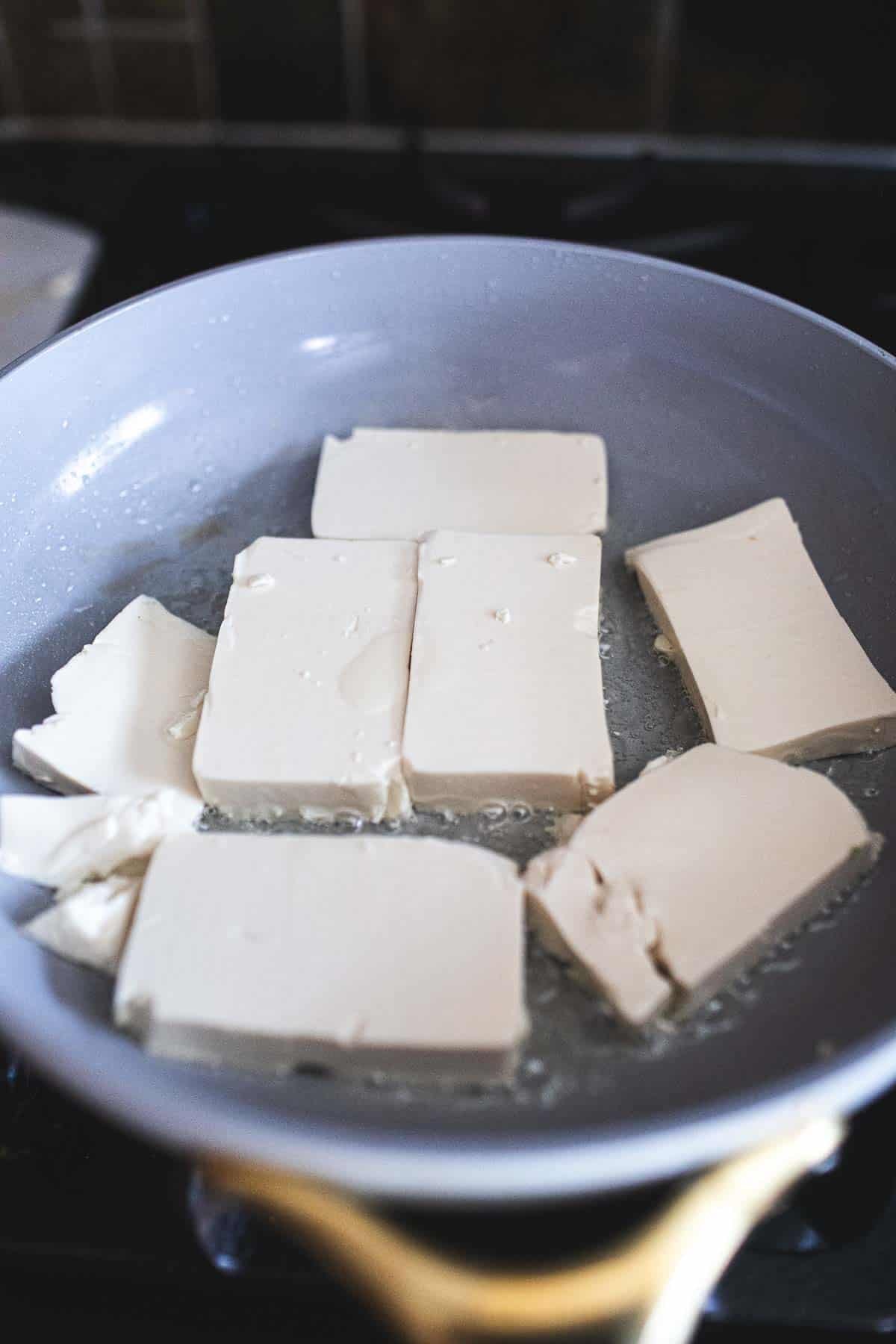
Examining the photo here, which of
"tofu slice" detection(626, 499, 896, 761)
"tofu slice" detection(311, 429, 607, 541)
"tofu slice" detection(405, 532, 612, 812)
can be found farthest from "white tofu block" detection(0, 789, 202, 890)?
"tofu slice" detection(626, 499, 896, 761)

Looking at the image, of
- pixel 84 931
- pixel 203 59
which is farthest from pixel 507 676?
pixel 203 59

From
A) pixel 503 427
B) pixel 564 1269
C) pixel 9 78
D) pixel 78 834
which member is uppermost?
pixel 9 78

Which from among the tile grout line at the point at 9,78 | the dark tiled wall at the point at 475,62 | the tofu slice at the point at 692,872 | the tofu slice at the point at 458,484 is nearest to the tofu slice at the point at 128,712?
the tofu slice at the point at 458,484

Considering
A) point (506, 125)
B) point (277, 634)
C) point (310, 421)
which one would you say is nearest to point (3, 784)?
Answer: point (277, 634)

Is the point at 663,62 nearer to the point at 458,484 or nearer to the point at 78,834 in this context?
the point at 458,484

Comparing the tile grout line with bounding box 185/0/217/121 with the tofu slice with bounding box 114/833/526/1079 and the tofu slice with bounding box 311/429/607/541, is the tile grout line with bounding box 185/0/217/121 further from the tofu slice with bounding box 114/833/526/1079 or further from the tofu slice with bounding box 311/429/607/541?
the tofu slice with bounding box 114/833/526/1079

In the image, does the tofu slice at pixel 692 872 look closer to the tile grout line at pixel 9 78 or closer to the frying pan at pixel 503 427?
the frying pan at pixel 503 427
